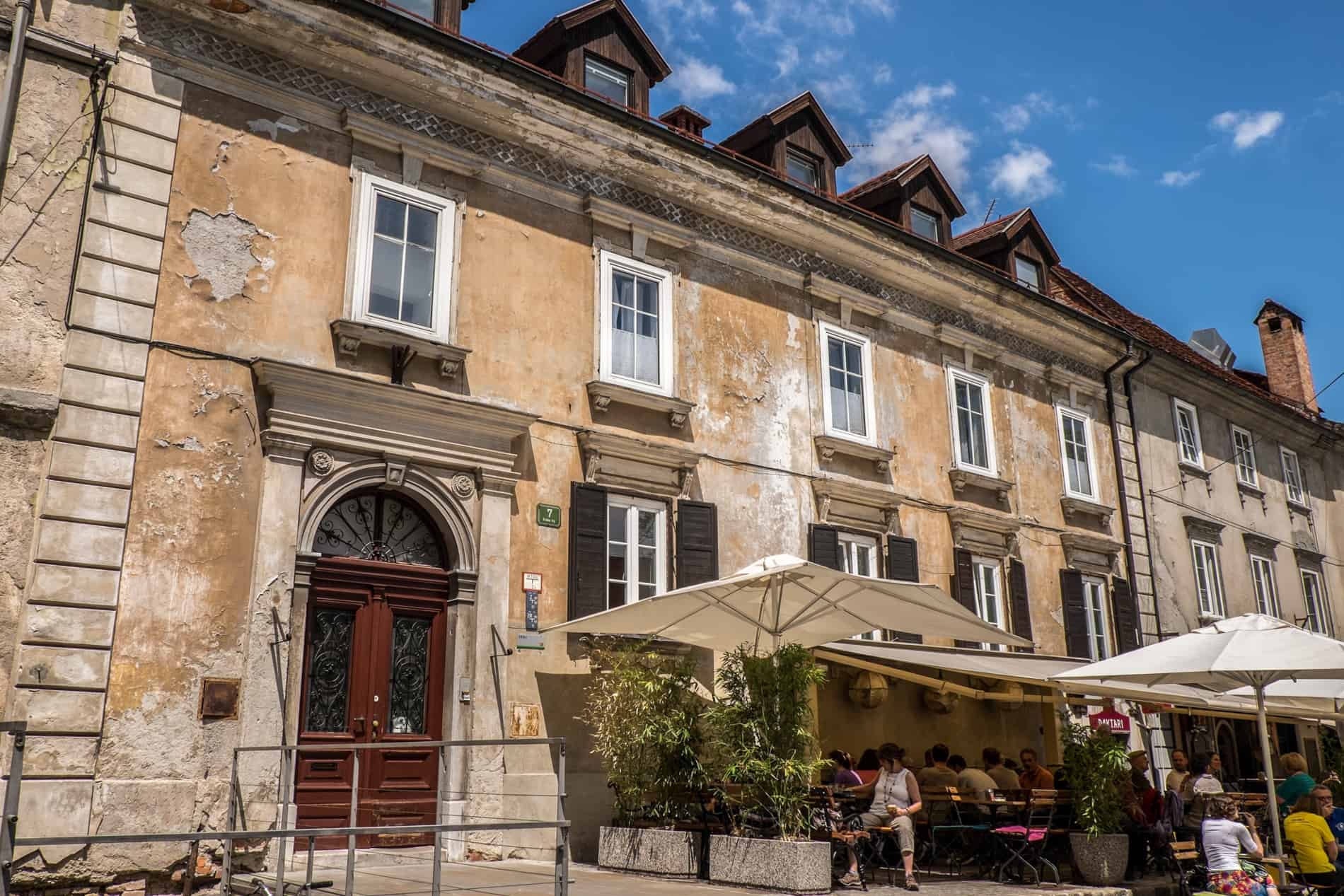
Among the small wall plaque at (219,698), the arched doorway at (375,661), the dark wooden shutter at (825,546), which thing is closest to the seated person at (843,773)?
the dark wooden shutter at (825,546)

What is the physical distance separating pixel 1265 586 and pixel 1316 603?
282 centimetres

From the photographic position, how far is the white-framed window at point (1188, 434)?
21.9 m

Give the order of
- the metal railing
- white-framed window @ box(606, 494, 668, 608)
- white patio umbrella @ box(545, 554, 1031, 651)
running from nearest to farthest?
the metal railing
white patio umbrella @ box(545, 554, 1031, 651)
white-framed window @ box(606, 494, 668, 608)

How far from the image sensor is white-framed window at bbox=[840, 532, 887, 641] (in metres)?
15.1

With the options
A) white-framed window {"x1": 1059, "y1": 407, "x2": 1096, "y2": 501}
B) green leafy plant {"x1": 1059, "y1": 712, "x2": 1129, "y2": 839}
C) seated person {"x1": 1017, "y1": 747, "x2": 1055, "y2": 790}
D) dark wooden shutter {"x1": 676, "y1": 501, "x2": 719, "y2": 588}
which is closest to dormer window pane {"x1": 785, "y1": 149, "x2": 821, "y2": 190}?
dark wooden shutter {"x1": 676, "y1": 501, "x2": 719, "y2": 588}

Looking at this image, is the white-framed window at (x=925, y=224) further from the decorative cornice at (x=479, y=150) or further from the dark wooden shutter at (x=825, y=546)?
the dark wooden shutter at (x=825, y=546)

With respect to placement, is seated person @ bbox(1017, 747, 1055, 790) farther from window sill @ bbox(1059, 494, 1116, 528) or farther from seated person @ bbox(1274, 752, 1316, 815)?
window sill @ bbox(1059, 494, 1116, 528)

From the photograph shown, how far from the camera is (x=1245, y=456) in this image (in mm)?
23906

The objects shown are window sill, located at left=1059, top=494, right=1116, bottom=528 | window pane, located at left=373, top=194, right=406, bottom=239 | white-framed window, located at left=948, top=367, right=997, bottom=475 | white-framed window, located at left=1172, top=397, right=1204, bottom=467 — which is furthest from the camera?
white-framed window, located at left=1172, top=397, right=1204, bottom=467

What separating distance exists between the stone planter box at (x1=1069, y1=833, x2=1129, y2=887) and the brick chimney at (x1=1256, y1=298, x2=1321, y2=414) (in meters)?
19.9

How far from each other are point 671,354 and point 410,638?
473 cm

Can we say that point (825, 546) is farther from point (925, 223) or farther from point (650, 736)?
point (925, 223)

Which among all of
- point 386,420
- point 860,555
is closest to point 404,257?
point 386,420

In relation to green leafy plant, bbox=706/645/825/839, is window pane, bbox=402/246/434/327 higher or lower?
higher
